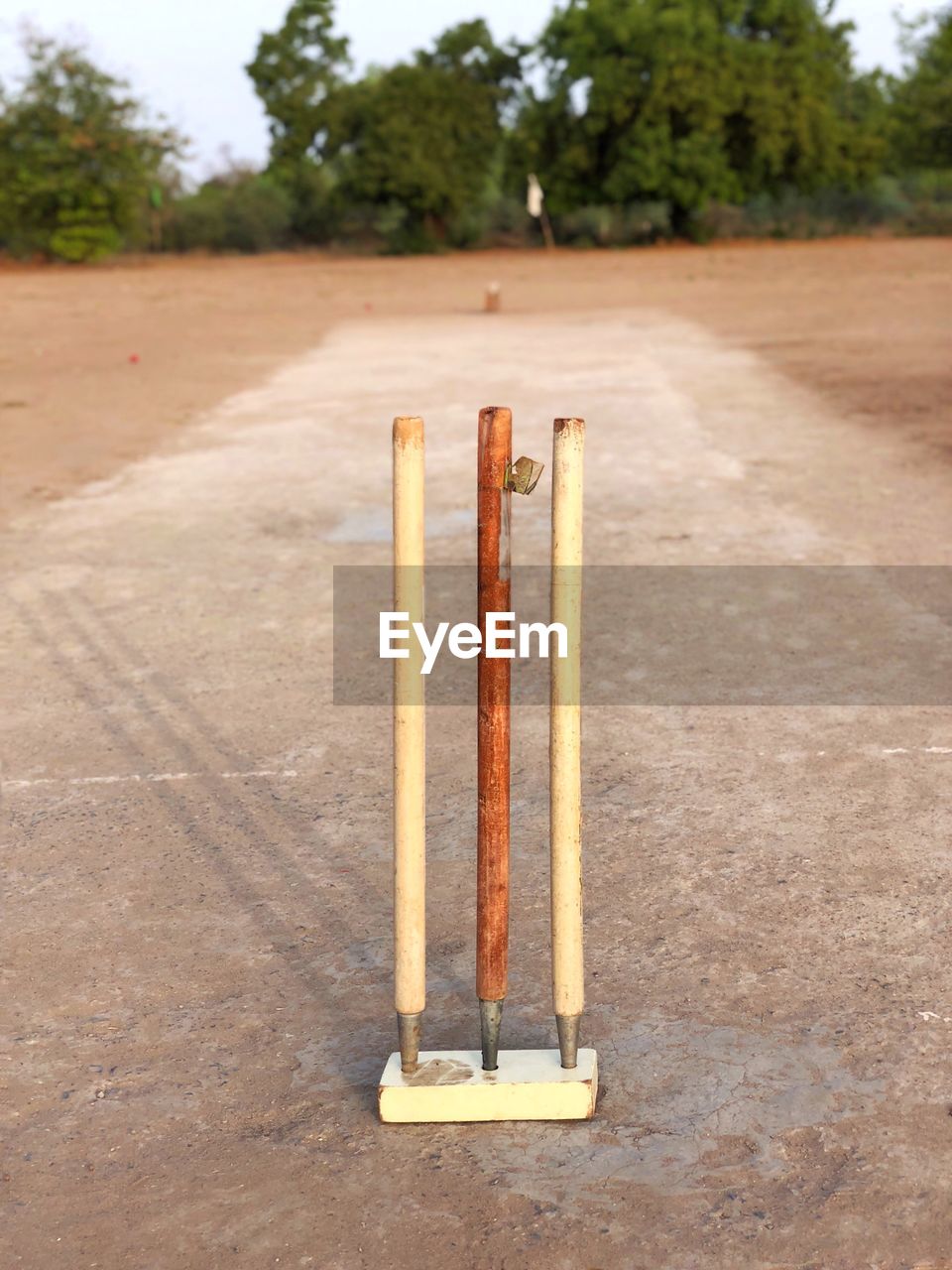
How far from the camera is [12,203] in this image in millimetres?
48281

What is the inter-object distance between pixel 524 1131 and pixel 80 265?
157 feet

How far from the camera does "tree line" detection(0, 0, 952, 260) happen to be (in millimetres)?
49625

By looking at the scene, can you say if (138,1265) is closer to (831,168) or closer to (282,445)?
(282,445)

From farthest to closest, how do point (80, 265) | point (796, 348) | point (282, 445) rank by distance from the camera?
point (80, 265) < point (796, 348) < point (282, 445)

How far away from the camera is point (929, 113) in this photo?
186ft

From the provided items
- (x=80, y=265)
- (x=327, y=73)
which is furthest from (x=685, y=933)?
(x=327, y=73)

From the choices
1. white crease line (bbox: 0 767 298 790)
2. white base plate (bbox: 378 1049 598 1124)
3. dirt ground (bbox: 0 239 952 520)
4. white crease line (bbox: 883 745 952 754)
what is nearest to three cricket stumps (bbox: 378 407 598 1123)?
white base plate (bbox: 378 1049 598 1124)

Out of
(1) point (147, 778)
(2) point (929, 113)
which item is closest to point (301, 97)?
(2) point (929, 113)

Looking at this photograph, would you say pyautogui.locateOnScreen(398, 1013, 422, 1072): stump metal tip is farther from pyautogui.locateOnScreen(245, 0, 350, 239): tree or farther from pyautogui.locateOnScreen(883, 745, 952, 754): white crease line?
pyautogui.locateOnScreen(245, 0, 350, 239): tree

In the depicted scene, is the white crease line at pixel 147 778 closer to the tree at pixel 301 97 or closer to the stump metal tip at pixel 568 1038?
the stump metal tip at pixel 568 1038

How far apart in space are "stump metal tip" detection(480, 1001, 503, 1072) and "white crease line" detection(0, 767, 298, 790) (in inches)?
77.6

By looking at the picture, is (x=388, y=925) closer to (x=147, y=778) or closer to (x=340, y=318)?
(x=147, y=778)

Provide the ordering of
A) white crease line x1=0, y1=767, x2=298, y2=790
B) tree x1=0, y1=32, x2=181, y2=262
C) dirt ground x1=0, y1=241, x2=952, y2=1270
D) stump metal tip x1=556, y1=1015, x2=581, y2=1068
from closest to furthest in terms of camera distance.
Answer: dirt ground x1=0, y1=241, x2=952, y2=1270 < stump metal tip x1=556, y1=1015, x2=581, y2=1068 < white crease line x1=0, y1=767, x2=298, y2=790 < tree x1=0, y1=32, x2=181, y2=262

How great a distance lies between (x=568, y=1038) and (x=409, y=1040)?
32 centimetres
